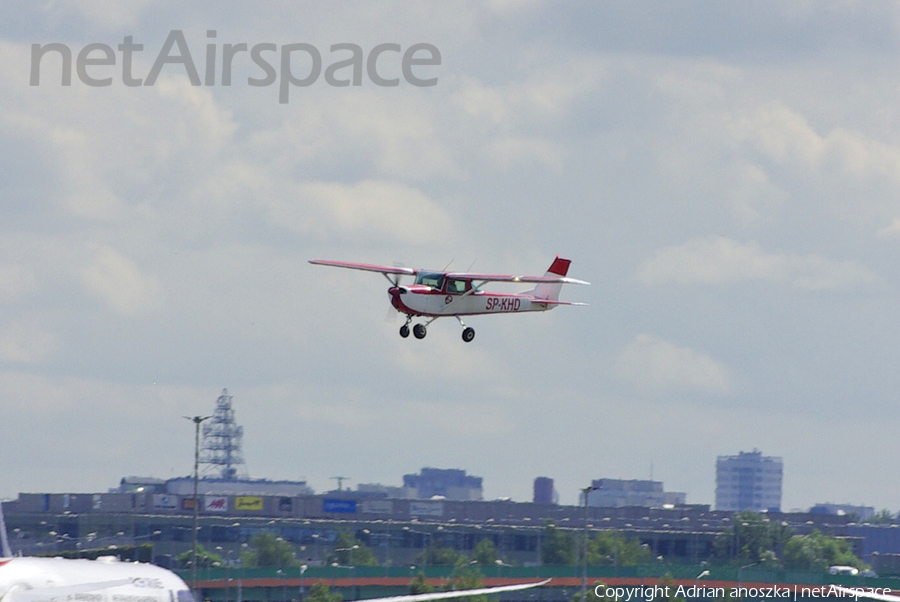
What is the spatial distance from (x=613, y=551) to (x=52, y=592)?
3635 inches

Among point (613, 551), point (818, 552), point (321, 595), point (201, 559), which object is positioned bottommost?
point (201, 559)

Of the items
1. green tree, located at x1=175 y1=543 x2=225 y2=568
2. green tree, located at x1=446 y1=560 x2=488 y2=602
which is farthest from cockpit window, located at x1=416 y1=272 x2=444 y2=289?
green tree, located at x1=175 y1=543 x2=225 y2=568

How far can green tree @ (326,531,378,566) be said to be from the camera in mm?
127000

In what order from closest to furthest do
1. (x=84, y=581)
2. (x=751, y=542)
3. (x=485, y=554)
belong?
1. (x=84, y=581)
2. (x=485, y=554)
3. (x=751, y=542)

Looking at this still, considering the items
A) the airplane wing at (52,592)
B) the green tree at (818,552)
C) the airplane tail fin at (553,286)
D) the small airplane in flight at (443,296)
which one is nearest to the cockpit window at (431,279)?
the small airplane in flight at (443,296)

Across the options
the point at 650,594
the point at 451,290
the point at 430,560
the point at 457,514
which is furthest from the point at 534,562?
the point at 451,290

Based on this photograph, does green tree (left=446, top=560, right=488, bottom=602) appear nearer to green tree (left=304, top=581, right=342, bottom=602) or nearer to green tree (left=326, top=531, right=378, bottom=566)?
green tree (left=304, top=581, right=342, bottom=602)

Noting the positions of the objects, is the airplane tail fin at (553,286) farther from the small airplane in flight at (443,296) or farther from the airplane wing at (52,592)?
the airplane wing at (52,592)

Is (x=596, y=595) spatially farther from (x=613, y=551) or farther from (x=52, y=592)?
(x=52, y=592)

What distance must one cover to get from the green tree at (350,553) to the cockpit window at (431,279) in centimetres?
5348

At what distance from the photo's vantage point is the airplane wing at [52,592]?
32781 millimetres

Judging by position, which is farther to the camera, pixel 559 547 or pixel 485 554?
pixel 485 554

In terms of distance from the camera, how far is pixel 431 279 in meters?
70.6

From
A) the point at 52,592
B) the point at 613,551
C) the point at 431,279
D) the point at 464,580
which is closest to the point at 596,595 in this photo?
the point at 464,580
